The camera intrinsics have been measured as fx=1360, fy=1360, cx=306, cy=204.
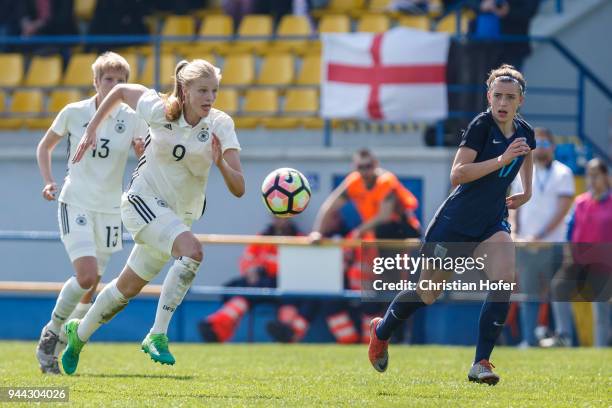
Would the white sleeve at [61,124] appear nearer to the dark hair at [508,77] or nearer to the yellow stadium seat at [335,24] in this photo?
the dark hair at [508,77]

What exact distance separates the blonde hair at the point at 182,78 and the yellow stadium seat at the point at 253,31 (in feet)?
31.8

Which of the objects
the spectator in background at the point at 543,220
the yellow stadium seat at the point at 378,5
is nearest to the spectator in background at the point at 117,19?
the yellow stadium seat at the point at 378,5

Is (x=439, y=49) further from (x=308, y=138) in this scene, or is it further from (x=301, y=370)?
(x=301, y=370)

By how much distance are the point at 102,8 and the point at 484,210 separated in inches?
446

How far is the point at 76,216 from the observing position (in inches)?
363

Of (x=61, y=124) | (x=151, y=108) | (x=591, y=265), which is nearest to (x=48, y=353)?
(x=61, y=124)

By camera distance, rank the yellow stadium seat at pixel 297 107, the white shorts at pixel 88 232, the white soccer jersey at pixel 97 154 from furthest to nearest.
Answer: the yellow stadium seat at pixel 297 107 → the white soccer jersey at pixel 97 154 → the white shorts at pixel 88 232

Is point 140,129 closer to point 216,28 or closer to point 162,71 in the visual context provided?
point 162,71

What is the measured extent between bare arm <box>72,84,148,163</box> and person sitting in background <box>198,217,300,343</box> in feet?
19.4

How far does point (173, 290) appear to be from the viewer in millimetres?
8250

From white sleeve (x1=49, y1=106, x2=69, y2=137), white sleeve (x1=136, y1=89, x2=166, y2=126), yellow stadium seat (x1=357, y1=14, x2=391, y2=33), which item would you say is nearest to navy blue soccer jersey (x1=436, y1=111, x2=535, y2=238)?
white sleeve (x1=136, y1=89, x2=166, y2=126)

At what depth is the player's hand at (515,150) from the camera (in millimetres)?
7883

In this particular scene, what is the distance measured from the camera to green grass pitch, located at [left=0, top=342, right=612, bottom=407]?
24.2 feet

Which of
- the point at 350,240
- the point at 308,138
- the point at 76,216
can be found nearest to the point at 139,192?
the point at 76,216
